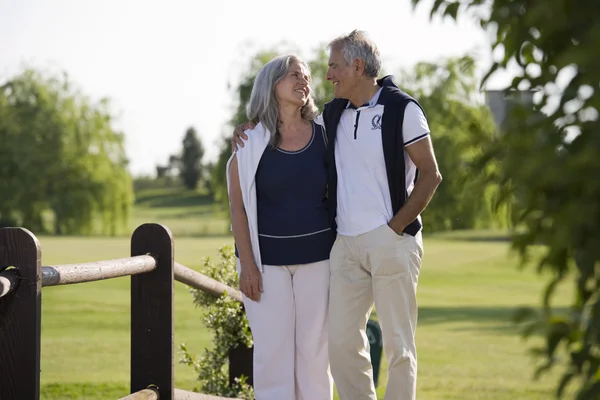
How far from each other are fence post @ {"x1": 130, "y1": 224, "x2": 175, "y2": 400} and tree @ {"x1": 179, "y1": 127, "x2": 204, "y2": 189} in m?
114

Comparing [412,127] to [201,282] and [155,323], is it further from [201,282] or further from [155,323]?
[201,282]

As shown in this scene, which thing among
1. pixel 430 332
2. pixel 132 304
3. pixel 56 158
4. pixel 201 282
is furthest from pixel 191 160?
pixel 132 304

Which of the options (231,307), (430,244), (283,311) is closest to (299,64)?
(283,311)

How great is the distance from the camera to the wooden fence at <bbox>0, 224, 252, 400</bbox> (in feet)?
11.5

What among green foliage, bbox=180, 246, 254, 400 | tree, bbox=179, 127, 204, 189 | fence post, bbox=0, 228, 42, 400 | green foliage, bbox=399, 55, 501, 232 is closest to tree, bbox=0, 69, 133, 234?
green foliage, bbox=399, 55, 501, 232

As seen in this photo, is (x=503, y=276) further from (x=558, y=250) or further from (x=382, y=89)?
(x=558, y=250)

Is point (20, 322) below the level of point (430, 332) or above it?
above

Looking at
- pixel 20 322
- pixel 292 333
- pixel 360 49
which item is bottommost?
pixel 292 333

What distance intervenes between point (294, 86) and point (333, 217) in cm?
62

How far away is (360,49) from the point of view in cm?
450

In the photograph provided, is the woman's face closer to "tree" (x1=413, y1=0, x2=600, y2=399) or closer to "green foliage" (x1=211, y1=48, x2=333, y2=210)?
"tree" (x1=413, y1=0, x2=600, y2=399)

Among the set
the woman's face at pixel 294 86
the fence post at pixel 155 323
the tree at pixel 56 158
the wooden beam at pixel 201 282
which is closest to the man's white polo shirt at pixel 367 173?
the woman's face at pixel 294 86

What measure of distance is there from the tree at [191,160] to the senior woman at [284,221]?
11434 cm

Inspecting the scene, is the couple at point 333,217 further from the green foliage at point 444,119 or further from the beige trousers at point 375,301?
the green foliage at point 444,119
